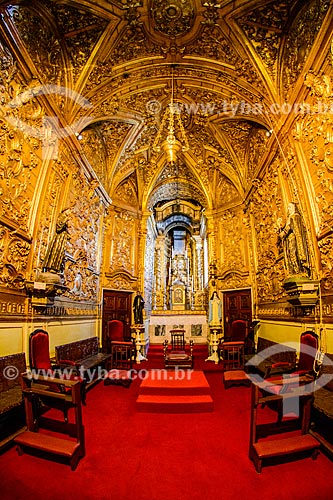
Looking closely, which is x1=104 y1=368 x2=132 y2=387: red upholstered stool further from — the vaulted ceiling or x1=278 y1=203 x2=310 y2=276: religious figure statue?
the vaulted ceiling

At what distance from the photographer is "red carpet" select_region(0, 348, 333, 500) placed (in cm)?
242

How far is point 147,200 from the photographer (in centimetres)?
1146

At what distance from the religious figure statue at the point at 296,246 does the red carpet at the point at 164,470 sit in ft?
9.69

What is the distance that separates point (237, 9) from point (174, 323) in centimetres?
962

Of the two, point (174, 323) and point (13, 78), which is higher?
point (13, 78)

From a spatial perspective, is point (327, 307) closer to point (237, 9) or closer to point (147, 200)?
point (237, 9)

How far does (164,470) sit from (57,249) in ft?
14.4

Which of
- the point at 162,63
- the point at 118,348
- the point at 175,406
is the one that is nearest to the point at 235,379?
the point at 175,406

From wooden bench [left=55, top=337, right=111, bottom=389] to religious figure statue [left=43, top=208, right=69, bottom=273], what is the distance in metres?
1.66

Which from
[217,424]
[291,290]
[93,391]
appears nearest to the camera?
[217,424]

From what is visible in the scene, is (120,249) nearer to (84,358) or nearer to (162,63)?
(84,358)

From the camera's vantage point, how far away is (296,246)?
5297mm

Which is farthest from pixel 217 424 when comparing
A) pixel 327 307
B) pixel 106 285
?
pixel 106 285

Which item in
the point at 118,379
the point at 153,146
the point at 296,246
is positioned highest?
the point at 153,146
